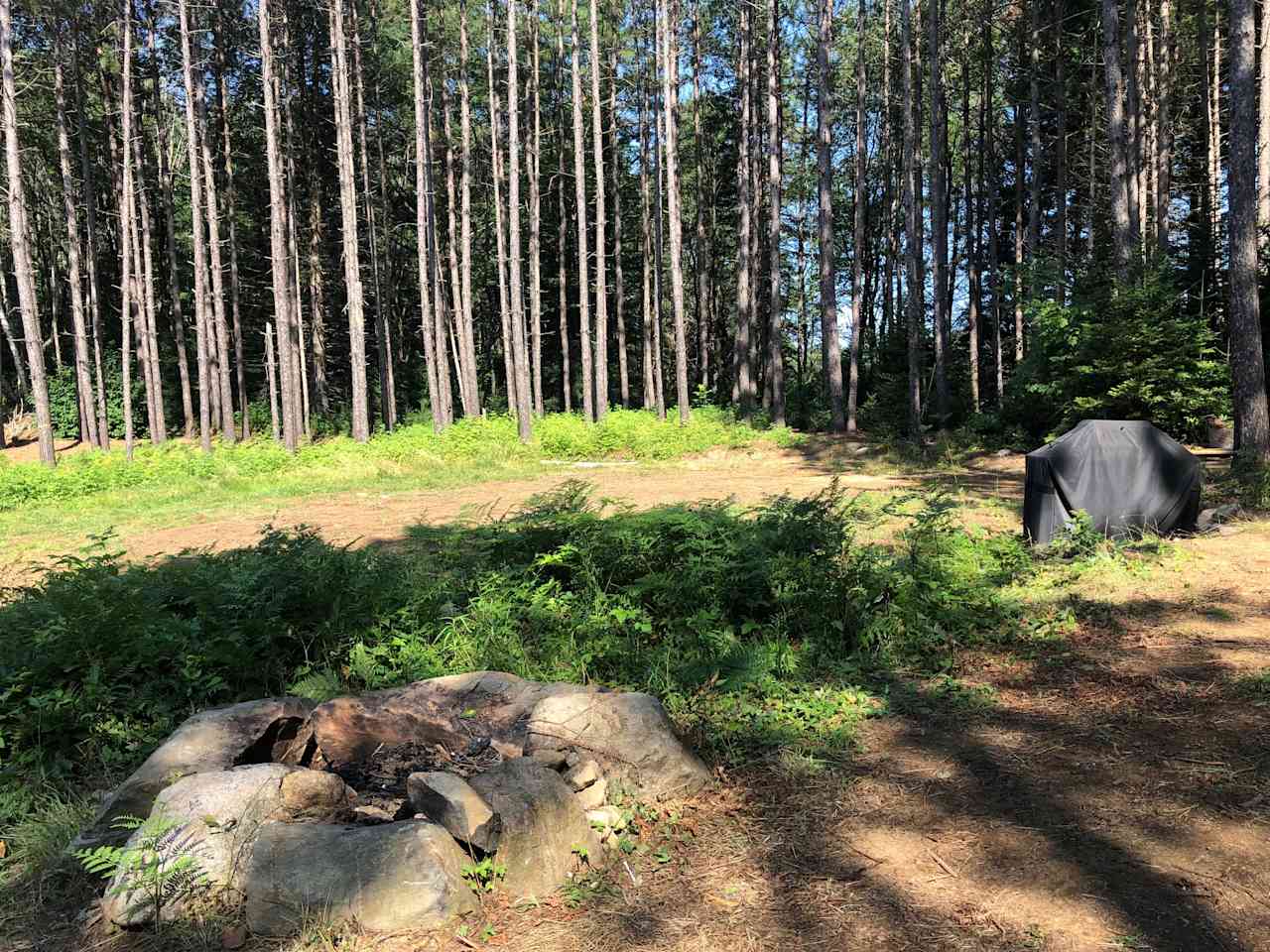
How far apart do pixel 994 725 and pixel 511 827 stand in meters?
2.76

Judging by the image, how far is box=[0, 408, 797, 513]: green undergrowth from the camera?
14.5m

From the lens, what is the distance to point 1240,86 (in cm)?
1065

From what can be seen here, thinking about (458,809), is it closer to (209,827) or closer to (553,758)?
(553,758)

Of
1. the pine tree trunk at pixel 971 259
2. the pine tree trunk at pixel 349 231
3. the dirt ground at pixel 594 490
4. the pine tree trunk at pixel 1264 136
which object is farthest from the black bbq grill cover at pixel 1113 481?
the pine tree trunk at pixel 349 231

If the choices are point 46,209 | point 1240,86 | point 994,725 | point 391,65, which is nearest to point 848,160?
point 391,65

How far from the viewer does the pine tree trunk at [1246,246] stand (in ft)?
34.9

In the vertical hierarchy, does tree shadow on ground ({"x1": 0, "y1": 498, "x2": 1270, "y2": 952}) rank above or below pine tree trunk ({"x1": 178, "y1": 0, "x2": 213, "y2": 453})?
below

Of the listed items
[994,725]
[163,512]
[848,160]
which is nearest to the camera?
[994,725]

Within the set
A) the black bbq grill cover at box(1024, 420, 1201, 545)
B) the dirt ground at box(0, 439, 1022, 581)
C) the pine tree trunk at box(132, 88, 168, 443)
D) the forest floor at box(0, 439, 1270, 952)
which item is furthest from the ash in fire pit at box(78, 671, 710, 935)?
the pine tree trunk at box(132, 88, 168, 443)

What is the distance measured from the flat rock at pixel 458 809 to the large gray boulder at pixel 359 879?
73mm

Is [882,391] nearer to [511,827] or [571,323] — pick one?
[571,323]

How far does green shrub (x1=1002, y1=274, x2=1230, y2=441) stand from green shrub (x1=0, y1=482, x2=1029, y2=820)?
8.90 metres

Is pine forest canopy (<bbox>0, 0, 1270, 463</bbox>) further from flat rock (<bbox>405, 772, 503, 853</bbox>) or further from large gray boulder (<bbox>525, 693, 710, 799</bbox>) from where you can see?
flat rock (<bbox>405, 772, 503, 853</bbox>)

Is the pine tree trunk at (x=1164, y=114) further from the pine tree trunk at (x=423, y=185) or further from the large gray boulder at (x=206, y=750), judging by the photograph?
the large gray boulder at (x=206, y=750)
